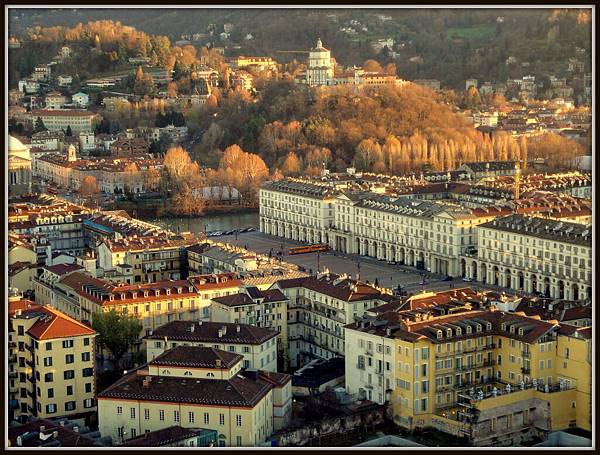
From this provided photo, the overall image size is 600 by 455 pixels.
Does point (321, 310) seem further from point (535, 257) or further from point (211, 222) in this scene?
point (211, 222)

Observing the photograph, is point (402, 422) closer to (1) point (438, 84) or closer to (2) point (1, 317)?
(2) point (1, 317)

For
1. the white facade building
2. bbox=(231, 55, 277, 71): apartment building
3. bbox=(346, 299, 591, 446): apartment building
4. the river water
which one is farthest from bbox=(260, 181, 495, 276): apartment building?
bbox=(231, 55, 277, 71): apartment building

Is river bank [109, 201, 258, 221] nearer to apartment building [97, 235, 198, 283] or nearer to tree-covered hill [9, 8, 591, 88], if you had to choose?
apartment building [97, 235, 198, 283]

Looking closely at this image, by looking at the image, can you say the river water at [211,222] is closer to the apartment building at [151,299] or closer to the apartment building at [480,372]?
the apartment building at [151,299]

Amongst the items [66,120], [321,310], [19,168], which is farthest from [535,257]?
[66,120]

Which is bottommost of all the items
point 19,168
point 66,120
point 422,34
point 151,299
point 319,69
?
point 151,299

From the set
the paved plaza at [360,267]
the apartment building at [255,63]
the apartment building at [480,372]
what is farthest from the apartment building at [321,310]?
the apartment building at [255,63]

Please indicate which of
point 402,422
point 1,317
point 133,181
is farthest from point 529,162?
point 1,317
